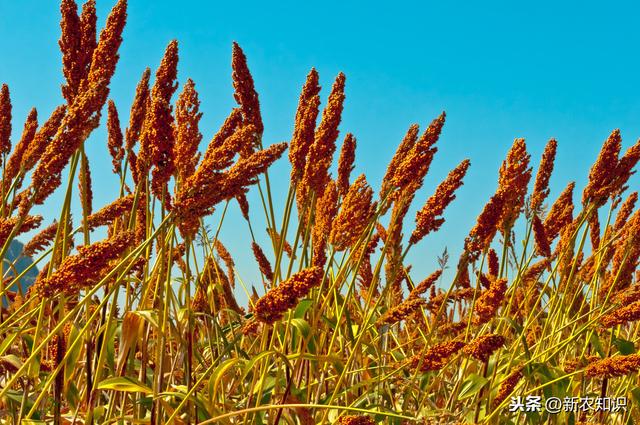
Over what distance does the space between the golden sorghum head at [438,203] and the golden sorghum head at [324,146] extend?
0.39 m

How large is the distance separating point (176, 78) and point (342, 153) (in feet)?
2.98

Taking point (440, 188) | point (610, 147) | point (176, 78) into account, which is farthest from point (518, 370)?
point (176, 78)

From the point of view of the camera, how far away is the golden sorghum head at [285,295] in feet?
5.41

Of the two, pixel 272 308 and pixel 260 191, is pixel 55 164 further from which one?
pixel 260 191

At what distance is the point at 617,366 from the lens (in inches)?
96.7

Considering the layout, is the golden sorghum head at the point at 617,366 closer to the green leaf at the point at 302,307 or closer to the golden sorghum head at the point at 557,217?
the green leaf at the point at 302,307

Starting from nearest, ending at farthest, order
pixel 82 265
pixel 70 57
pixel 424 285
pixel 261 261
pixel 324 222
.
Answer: pixel 82 265 → pixel 70 57 → pixel 324 222 → pixel 424 285 → pixel 261 261

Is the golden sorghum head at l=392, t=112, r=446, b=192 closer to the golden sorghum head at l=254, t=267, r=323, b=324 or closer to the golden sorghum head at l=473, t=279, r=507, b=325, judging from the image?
the golden sorghum head at l=473, t=279, r=507, b=325

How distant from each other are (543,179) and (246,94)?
150 cm

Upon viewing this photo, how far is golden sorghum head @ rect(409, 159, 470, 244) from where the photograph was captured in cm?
263

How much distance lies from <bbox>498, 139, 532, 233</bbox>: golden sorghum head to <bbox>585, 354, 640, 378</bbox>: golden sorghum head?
0.68 meters

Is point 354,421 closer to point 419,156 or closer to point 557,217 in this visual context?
point 419,156

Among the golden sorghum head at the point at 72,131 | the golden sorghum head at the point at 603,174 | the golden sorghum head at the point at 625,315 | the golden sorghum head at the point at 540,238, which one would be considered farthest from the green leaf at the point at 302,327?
the golden sorghum head at the point at 603,174

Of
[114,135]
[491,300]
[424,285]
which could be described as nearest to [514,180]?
[491,300]
